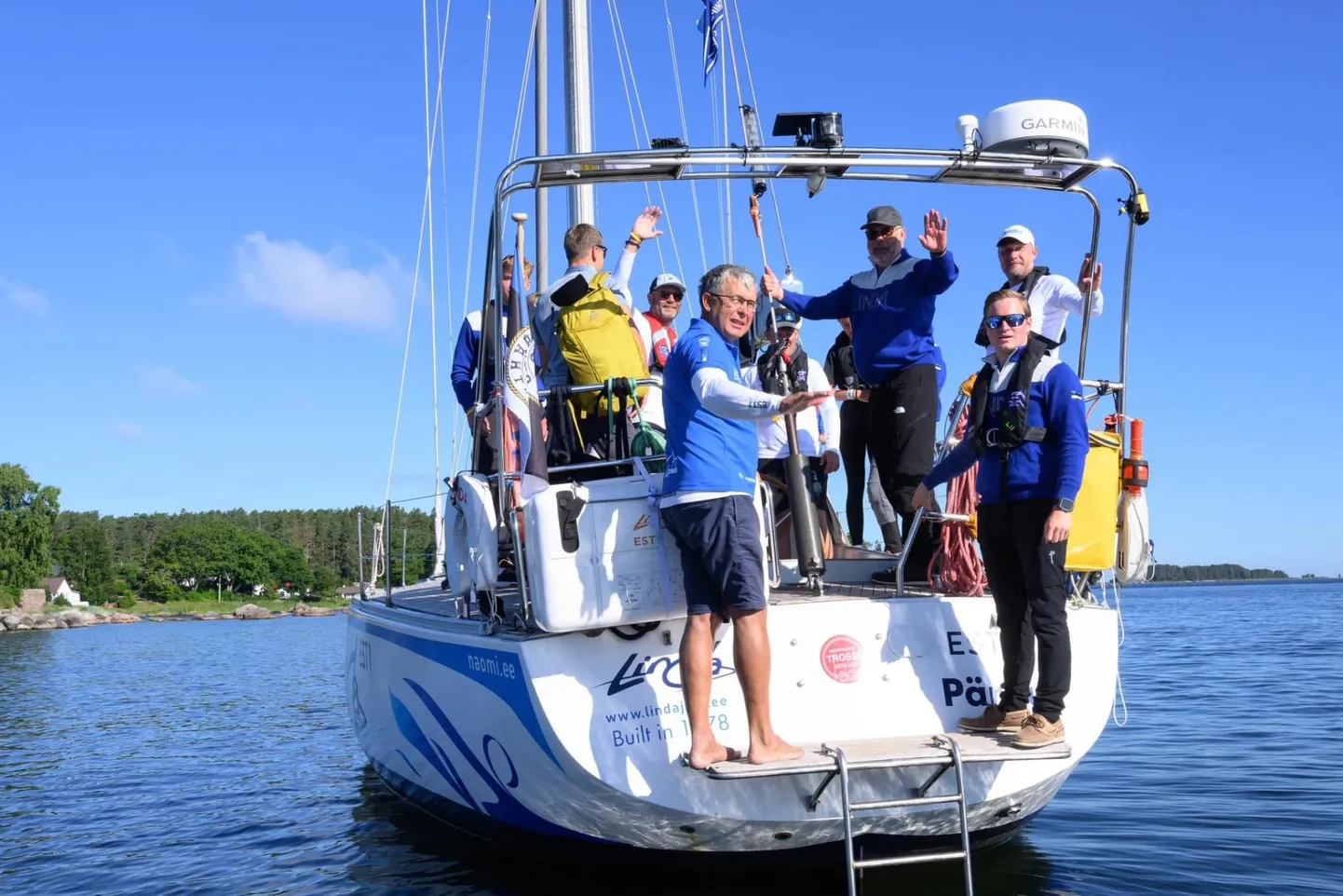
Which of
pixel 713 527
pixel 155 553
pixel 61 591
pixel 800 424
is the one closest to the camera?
pixel 713 527

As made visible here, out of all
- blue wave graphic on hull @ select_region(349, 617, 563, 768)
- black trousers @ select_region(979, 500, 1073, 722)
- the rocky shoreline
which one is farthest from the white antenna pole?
the rocky shoreline

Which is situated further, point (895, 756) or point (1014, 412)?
point (1014, 412)

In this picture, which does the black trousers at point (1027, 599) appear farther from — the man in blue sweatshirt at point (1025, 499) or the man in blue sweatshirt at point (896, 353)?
the man in blue sweatshirt at point (896, 353)

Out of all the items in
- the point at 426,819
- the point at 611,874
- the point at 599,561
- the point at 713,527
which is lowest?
the point at 426,819

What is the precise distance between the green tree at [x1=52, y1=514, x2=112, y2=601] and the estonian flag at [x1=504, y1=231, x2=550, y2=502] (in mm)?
97882

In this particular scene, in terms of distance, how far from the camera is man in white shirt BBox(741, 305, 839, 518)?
625 centimetres

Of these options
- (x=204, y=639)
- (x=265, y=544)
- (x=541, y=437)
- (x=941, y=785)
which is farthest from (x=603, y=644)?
(x=265, y=544)

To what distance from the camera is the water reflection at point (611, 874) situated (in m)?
4.90

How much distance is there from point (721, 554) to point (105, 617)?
77960 mm

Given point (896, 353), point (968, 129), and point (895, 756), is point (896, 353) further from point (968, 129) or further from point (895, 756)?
point (895, 756)

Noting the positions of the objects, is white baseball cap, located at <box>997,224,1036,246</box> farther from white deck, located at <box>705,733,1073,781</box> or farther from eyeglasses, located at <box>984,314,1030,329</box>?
white deck, located at <box>705,733,1073,781</box>

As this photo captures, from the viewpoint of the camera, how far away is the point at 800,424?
676 cm

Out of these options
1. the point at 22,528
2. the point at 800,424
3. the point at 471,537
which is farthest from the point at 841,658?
the point at 22,528

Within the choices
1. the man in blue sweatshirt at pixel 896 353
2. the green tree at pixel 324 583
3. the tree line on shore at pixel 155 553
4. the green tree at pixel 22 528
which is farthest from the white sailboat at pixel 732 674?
the green tree at pixel 324 583
